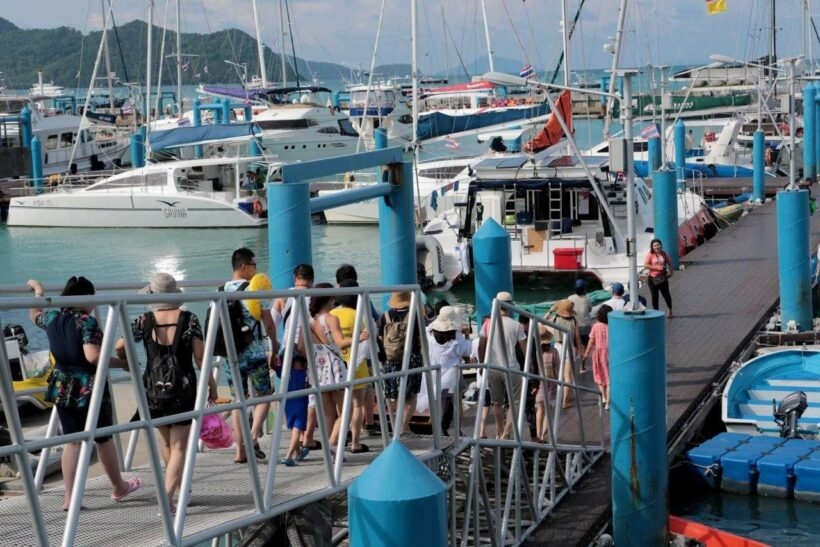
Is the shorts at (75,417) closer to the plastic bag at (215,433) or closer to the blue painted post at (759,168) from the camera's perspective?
the plastic bag at (215,433)

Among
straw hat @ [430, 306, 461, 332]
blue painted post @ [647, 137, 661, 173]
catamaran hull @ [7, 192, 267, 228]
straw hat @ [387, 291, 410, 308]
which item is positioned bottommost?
straw hat @ [430, 306, 461, 332]

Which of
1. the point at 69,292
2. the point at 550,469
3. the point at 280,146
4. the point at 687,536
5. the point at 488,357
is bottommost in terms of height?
the point at 687,536

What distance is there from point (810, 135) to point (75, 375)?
38913 millimetres

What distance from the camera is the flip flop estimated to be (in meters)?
7.16

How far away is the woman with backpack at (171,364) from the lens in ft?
23.3

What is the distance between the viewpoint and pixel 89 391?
6.88m

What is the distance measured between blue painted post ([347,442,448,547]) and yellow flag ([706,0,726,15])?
72.2 feet

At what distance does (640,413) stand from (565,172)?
52.3ft

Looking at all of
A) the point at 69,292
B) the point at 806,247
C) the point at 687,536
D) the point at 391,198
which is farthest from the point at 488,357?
the point at 806,247

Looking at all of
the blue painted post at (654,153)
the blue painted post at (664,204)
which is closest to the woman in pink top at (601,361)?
the blue painted post at (664,204)

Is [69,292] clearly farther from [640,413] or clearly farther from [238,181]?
[238,181]

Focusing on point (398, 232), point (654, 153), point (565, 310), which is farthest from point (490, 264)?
point (654, 153)

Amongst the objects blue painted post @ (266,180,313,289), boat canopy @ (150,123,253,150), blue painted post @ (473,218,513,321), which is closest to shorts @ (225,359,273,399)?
blue painted post @ (266,180,313,289)

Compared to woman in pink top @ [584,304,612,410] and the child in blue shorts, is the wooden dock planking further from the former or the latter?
the child in blue shorts
